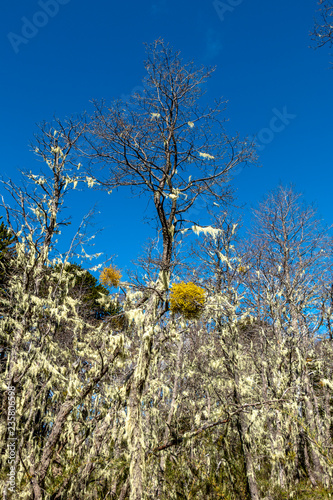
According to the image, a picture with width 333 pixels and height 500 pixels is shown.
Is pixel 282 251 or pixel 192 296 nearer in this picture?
pixel 192 296

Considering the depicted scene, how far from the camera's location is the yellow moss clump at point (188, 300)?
4641 millimetres

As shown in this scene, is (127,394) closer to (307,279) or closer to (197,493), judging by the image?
(197,493)

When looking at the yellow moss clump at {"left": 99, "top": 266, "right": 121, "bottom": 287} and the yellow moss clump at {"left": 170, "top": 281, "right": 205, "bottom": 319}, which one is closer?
the yellow moss clump at {"left": 99, "top": 266, "right": 121, "bottom": 287}

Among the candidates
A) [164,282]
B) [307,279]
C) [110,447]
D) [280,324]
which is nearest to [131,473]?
[110,447]

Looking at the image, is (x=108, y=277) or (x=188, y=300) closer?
(x=188, y=300)

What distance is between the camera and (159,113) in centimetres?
437

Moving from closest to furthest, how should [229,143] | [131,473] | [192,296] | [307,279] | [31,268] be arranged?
1. [131,473]
2. [31,268]
3. [229,143]
4. [192,296]
5. [307,279]

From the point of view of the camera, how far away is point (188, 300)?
4641mm

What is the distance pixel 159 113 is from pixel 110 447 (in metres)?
4.79

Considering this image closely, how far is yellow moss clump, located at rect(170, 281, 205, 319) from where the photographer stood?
4.64 metres

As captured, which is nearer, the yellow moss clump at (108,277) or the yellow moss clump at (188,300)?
the yellow moss clump at (108,277)

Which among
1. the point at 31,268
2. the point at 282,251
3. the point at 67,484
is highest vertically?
the point at 282,251

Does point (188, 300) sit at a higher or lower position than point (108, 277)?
lower

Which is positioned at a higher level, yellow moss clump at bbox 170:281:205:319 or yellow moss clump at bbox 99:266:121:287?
yellow moss clump at bbox 99:266:121:287
